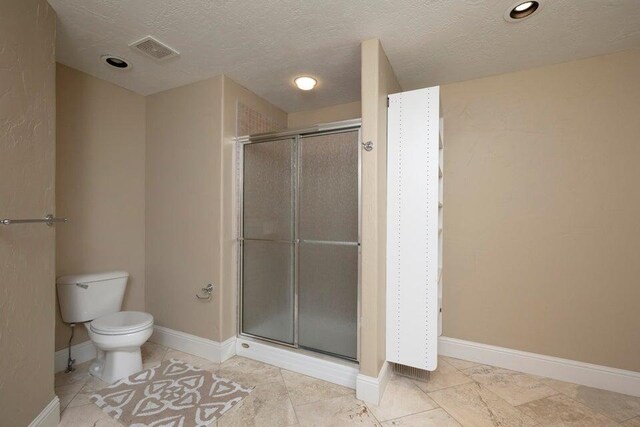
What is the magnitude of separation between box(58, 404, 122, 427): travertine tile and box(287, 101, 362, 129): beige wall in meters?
2.41

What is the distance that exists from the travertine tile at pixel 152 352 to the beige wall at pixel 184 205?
18 centimetres

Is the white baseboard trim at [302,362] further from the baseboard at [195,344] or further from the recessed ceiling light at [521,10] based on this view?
the recessed ceiling light at [521,10]

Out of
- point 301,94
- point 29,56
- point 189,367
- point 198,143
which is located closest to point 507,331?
point 189,367

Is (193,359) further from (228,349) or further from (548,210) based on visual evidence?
(548,210)

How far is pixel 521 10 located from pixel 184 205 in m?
2.58

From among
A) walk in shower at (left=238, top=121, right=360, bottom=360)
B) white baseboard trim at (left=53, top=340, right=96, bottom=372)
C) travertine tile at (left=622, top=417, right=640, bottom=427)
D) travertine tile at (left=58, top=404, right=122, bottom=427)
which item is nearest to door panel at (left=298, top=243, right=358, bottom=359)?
walk in shower at (left=238, top=121, right=360, bottom=360)

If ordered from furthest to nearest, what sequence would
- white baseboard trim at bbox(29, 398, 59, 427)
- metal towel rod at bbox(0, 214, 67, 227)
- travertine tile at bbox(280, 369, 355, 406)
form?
travertine tile at bbox(280, 369, 355, 406) → white baseboard trim at bbox(29, 398, 59, 427) → metal towel rod at bbox(0, 214, 67, 227)

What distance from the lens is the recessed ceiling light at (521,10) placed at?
1.41 m

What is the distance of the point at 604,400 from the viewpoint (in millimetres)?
1710

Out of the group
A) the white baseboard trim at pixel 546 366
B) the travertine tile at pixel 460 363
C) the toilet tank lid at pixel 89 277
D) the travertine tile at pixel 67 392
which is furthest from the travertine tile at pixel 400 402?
the toilet tank lid at pixel 89 277

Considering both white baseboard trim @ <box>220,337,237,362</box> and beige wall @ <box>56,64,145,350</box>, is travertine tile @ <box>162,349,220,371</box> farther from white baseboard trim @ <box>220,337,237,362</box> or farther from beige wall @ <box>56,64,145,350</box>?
beige wall @ <box>56,64,145,350</box>

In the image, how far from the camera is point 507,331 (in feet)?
6.87

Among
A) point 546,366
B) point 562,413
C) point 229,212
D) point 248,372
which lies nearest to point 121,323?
point 248,372

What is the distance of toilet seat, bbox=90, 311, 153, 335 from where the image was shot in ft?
5.88
